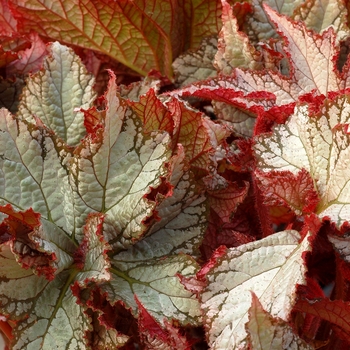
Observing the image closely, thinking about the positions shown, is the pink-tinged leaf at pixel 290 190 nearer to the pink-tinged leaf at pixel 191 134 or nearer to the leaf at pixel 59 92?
the pink-tinged leaf at pixel 191 134

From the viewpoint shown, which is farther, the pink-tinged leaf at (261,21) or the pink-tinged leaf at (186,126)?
the pink-tinged leaf at (261,21)

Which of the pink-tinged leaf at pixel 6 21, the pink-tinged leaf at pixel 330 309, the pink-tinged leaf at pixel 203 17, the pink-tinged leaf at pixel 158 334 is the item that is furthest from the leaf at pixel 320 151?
the pink-tinged leaf at pixel 6 21

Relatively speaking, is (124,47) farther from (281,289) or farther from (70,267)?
(281,289)

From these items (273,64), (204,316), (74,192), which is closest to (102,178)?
(74,192)

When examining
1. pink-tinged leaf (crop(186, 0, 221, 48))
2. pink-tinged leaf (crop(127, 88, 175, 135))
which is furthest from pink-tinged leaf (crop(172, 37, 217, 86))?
pink-tinged leaf (crop(127, 88, 175, 135))

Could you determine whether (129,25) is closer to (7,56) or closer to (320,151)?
(7,56)

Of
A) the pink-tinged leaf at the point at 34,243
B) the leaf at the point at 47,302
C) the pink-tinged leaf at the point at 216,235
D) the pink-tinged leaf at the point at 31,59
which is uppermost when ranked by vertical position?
the pink-tinged leaf at the point at 31,59

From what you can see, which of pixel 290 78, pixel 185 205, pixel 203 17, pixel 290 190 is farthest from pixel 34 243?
pixel 203 17
